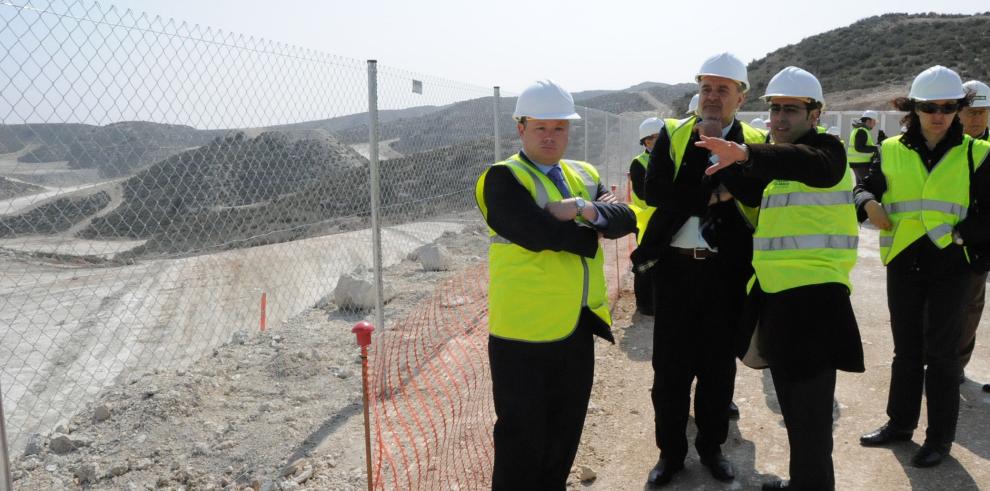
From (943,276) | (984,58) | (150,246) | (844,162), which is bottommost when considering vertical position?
(150,246)

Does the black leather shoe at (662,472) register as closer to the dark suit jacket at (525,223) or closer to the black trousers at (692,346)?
the black trousers at (692,346)

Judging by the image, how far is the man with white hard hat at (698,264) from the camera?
327 cm

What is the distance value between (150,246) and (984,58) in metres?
40.8

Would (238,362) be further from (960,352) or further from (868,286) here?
(868,286)

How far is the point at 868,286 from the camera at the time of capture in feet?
26.8

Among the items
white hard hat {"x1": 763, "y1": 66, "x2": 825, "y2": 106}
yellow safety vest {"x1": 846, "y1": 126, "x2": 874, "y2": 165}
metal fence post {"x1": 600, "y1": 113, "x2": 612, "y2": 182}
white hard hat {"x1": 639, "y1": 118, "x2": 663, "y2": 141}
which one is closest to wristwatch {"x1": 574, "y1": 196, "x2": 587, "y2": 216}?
white hard hat {"x1": 763, "y1": 66, "x2": 825, "y2": 106}

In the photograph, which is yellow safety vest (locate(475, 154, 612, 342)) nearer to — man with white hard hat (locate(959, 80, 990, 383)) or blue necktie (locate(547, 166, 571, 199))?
blue necktie (locate(547, 166, 571, 199))

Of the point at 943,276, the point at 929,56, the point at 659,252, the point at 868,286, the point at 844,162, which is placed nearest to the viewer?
the point at 844,162

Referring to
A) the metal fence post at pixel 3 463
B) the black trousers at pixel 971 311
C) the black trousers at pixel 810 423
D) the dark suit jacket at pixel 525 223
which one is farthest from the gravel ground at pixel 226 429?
the black trousers at pixel 971 311

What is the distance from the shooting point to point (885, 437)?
13.6 ft

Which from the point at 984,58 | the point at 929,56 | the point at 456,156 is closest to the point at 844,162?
the point at 456,156

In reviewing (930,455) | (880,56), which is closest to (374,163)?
(930,455)

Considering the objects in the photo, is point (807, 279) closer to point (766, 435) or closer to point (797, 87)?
point (797, 87)

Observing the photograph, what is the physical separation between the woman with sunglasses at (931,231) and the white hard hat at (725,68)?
4.08ft
